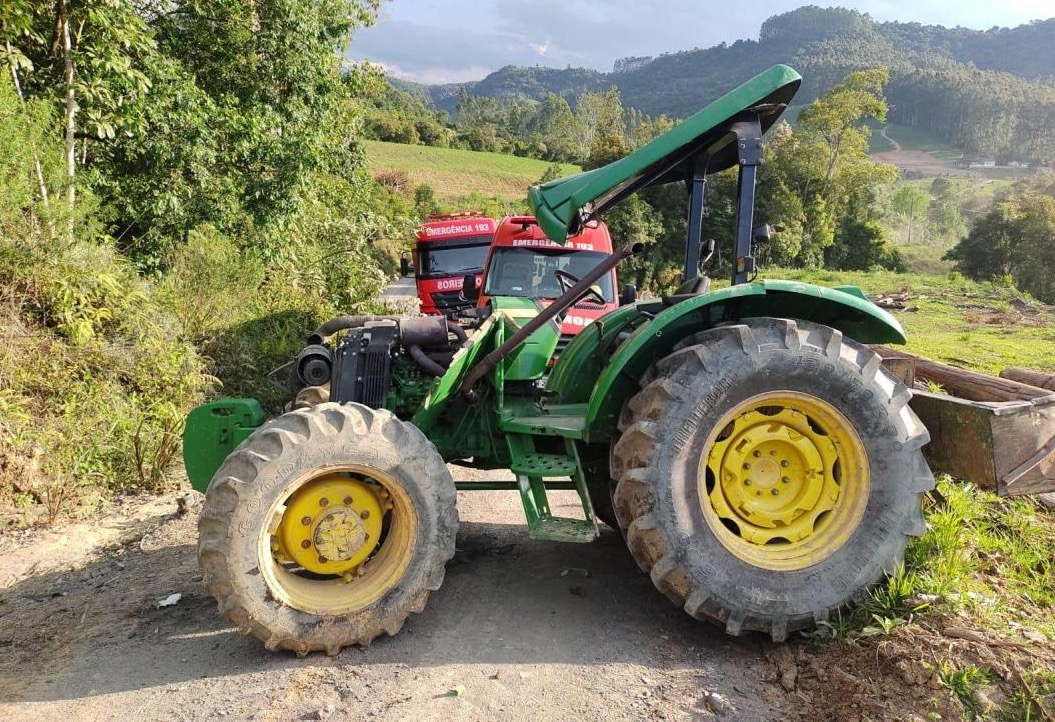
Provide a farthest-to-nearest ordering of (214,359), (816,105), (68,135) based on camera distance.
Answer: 1. (816,105)
2. (214,359)
3. (68,135)

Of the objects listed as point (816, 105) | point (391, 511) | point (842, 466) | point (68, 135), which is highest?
point (816, 105)

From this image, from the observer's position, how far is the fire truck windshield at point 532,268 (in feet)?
28.3

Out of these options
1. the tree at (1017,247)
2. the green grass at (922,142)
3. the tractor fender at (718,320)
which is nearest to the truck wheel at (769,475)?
the tractor fender at (718,320)

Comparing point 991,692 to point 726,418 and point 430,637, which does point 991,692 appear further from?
point 430,637

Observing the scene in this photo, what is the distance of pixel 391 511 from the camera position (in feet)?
10.8

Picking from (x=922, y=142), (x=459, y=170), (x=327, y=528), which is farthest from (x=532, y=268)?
(x=922, y=142)

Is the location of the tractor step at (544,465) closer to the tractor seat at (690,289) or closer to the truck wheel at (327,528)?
the truck wheel at (327,528)

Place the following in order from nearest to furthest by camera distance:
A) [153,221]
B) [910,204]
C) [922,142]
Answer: [153,221] → [910,204] → [922,142]

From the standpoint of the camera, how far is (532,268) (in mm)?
8820

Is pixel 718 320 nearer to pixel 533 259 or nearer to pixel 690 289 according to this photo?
pixel 690 289

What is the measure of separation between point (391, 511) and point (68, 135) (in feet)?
19.8

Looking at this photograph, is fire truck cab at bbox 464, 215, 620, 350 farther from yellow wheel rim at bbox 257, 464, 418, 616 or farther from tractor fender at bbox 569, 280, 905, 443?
yellow wheel rim at bbox 257, 464, 418, 616

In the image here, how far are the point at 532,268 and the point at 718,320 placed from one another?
561 centimetres

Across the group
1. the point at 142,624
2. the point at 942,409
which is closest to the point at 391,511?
the point at 142,624
